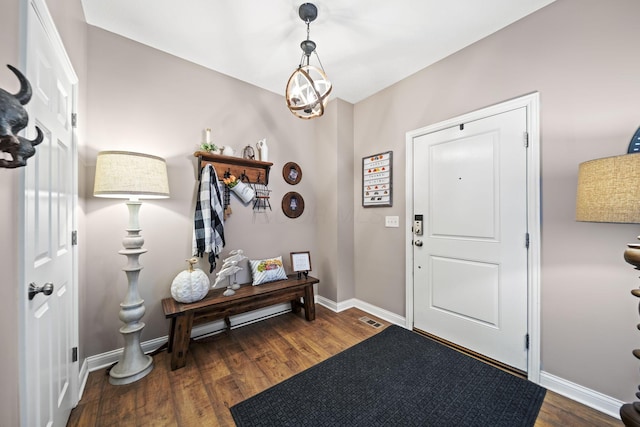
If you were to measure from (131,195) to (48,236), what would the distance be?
0.61 meters

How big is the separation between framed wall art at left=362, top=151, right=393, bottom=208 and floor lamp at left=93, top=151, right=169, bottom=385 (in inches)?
83.2

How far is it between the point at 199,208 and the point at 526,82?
9.36 ft

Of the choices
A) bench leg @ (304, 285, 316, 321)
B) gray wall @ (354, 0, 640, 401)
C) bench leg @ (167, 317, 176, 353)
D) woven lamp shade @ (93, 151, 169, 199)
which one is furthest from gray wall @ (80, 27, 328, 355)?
gray wall @ (354, 0, 640, 401)

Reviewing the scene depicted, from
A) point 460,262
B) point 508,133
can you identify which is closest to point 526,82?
point 508,133

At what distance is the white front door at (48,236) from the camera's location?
0.93 meters

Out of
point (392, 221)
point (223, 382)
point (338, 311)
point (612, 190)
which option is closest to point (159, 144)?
point (223, 382)

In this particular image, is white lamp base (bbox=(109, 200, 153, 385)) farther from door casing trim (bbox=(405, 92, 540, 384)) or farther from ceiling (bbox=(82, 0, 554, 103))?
door casing trim (bbox=(405, 92, 540, 384))

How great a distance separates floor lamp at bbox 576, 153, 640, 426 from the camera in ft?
3.31

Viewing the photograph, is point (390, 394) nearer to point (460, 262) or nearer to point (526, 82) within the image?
point (460, 262)

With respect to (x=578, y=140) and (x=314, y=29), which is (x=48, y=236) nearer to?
(x=314, y=29)

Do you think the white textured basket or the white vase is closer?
the white textured basket

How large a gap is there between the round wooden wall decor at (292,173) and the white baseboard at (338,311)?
1.54m

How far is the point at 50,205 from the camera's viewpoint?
1192 millimetres

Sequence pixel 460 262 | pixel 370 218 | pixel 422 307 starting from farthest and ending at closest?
pixel 370 218 → pixel 422 307 → pixel 460 262
